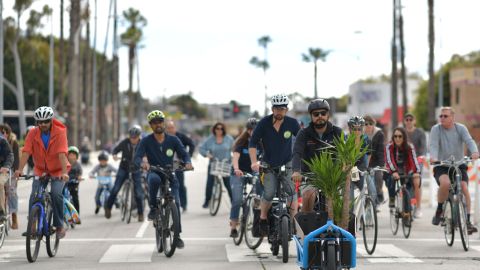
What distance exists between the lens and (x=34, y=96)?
112750 mm

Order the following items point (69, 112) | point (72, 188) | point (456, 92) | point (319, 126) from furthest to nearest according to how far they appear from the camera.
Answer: point (456, 92) < point (69, 112) < point (72, 188) < point (319, 126)

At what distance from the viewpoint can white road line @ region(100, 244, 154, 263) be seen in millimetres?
13516

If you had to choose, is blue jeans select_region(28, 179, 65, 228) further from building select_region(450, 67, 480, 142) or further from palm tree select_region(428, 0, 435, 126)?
building select_region(450, 67, 480, 142)

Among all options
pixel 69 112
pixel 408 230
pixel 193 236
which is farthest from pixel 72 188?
pixel 69 112

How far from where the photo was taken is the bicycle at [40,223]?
1318 cm

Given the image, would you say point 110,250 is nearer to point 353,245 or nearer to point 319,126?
point 319,126

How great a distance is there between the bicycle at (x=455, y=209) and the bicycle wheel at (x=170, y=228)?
3.44 metres

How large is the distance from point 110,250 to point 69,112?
41.8m

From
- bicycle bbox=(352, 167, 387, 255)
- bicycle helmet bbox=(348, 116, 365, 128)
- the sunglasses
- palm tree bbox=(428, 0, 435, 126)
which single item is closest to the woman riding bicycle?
bicycle helmet bbox=(348, 116, 365, 128)

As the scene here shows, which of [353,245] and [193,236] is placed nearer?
[353,245]

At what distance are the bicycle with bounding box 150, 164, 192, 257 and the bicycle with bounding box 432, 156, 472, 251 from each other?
3382 mm

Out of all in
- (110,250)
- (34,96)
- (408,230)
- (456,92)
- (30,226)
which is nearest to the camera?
(30,226)

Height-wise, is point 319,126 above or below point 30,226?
above

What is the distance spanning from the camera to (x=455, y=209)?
1467cm
